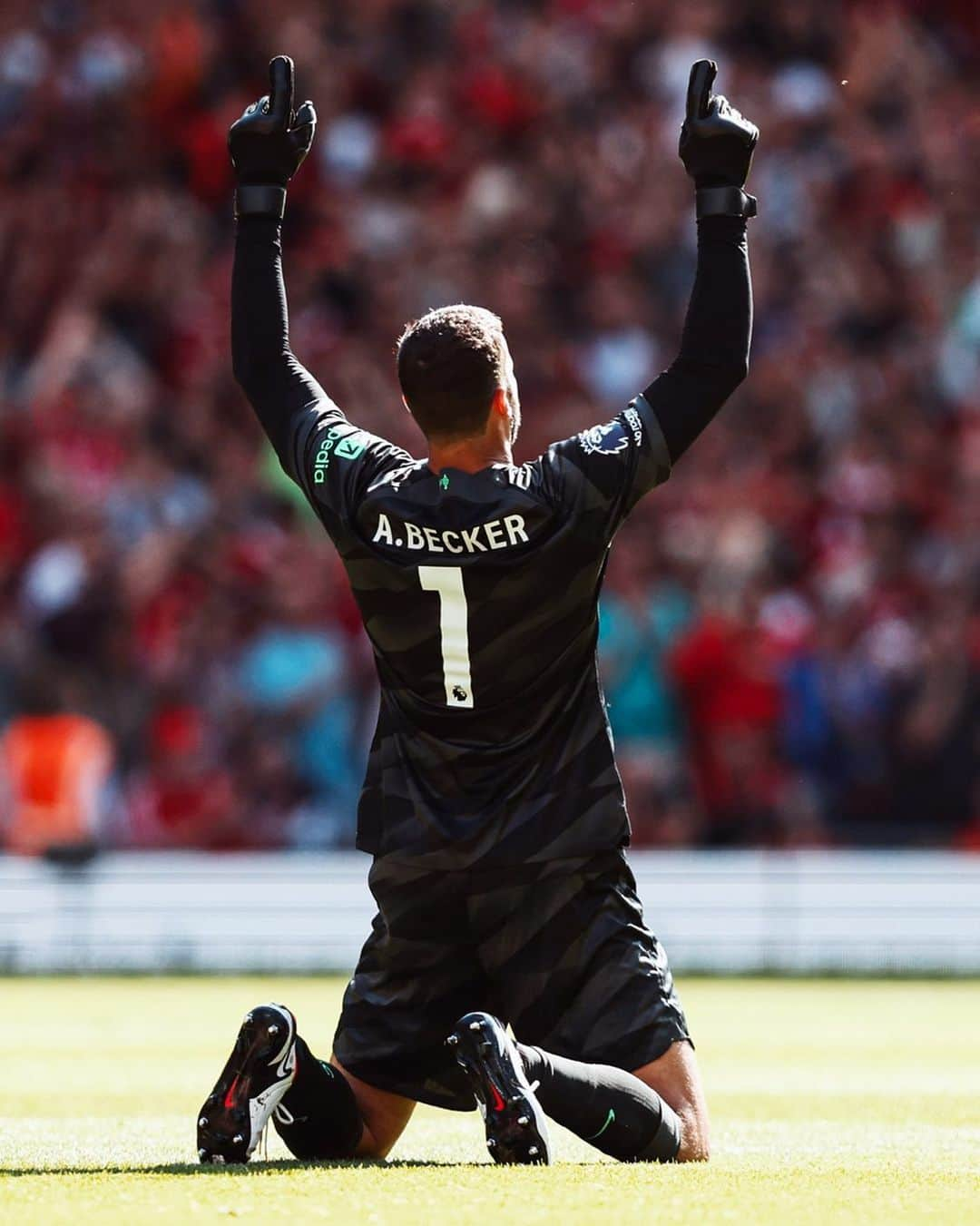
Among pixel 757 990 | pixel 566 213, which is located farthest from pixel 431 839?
pixel 566 213

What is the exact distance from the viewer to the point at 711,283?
525 centimetres

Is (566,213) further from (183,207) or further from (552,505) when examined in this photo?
(552,505)

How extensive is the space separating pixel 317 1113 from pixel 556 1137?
1.40m

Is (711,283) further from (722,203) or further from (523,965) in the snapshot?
(523,965)

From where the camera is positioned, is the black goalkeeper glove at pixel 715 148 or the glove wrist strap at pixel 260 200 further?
the glove wrist strap at pixel 260 200

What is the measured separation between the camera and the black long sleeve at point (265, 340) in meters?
5.56

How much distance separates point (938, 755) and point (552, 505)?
10004mm

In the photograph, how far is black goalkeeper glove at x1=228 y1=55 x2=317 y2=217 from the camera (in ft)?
18.3

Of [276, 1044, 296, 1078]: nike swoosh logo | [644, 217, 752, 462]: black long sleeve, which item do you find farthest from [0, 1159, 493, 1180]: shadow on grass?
[644, 217, 752, 462]: black long sleeve

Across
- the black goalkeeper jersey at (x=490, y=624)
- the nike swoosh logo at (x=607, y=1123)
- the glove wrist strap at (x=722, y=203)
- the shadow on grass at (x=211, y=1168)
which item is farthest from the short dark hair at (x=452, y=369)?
the shadow on grass at (x=211, y=1168)

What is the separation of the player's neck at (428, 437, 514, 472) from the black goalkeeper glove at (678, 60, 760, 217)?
0.68 meters

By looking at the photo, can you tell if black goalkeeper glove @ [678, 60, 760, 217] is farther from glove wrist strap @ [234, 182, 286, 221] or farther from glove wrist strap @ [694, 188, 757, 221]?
glove wrist strap @ [234, 182, 286, 221]

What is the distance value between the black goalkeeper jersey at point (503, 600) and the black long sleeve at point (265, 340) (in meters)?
0.11

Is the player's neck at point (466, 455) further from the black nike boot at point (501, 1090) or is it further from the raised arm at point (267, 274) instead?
the black nike boot at point (501, 1090)
